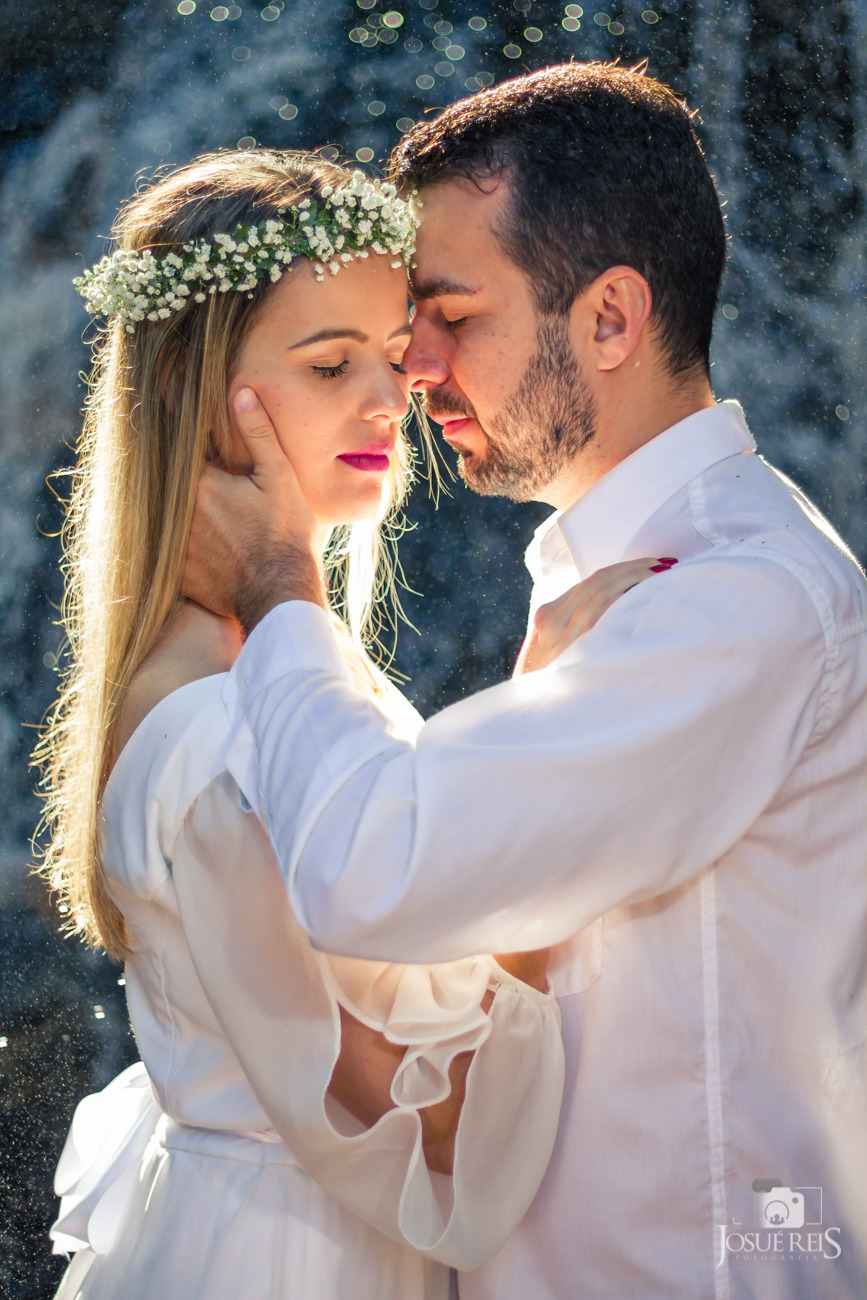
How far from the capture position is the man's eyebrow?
2.10 meters

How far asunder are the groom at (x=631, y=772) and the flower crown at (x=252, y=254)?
175 mm

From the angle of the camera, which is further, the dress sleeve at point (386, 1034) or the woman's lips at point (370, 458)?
the woman's lips at point (370, 458)

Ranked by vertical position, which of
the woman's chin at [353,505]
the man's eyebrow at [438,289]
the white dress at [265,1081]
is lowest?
the white dress at [265,1081]

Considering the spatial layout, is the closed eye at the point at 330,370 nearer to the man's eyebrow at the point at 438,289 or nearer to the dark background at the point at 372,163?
the man's eyebrow at the point at 438,289

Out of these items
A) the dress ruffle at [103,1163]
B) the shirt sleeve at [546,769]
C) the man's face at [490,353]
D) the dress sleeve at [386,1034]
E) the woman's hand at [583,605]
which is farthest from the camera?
the man's face at [490,353]

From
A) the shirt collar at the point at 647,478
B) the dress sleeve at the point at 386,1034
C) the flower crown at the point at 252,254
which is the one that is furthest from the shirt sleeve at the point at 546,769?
the flower crown at the point at 252,254

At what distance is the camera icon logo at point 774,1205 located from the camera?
5.18ft

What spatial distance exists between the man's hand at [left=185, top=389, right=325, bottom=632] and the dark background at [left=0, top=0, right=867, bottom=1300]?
2.48 m

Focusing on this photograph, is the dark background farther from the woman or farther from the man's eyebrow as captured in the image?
the man's eyebrow

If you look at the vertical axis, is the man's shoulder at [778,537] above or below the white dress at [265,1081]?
above

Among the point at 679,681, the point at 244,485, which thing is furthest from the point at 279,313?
the point at 679,681

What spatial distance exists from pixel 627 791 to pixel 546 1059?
43cm

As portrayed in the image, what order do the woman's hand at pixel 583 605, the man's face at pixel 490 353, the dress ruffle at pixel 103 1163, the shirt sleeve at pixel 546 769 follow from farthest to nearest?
the man's face at pixel 490 353 → the dress ruffle at pixel 103 1163 → the woman's hand at pixel 583 605 → the shirt sleeve at pixel 546 769

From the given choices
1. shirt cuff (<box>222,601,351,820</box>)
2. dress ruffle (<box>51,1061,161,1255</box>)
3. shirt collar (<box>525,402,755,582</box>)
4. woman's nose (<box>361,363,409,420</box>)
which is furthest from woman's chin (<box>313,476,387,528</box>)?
dress ruffle (<box>51,1061,161,1255</box>)
